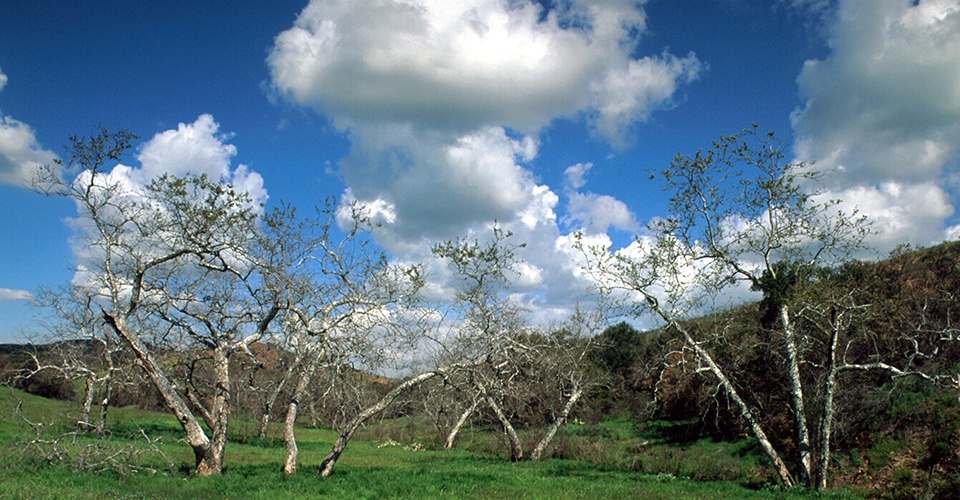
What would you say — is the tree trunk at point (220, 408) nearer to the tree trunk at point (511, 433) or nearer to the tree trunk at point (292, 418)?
the tree trunk at point (292, 418)

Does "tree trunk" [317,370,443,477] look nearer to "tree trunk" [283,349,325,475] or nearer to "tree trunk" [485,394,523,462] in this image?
"tree trunk" [283,349,325,475]

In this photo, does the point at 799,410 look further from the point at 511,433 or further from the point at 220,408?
the point at 220,408

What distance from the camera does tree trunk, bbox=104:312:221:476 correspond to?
51.7ft

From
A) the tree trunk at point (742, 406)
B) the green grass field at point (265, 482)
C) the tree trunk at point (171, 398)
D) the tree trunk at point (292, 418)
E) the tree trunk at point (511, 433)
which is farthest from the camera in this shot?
the tree trunk at point (511, 433)

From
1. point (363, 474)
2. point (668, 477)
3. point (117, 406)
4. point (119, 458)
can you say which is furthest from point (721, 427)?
point (117, 406)

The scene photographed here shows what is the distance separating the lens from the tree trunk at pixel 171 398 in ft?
51.7

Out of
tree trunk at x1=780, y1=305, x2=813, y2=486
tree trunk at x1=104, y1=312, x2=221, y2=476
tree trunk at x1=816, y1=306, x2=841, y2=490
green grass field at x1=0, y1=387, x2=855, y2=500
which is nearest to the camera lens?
green grass field at x1=0, y1=387, x2=855, y2=500

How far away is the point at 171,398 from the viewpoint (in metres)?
16.1

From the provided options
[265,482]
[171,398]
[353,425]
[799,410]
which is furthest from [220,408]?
[799,410]

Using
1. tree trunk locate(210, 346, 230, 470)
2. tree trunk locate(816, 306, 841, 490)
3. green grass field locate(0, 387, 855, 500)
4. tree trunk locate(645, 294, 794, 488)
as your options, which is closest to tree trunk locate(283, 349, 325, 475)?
green grass field locate(0, 387, 855, 500)

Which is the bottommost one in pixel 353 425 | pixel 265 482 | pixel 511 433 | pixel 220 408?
pixel 265 482

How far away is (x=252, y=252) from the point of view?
17859mm

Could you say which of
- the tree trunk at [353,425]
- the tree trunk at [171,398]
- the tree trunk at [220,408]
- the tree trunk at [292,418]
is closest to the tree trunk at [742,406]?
the tree trunk at [353,425]

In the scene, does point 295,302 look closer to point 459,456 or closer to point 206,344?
point 206,344
